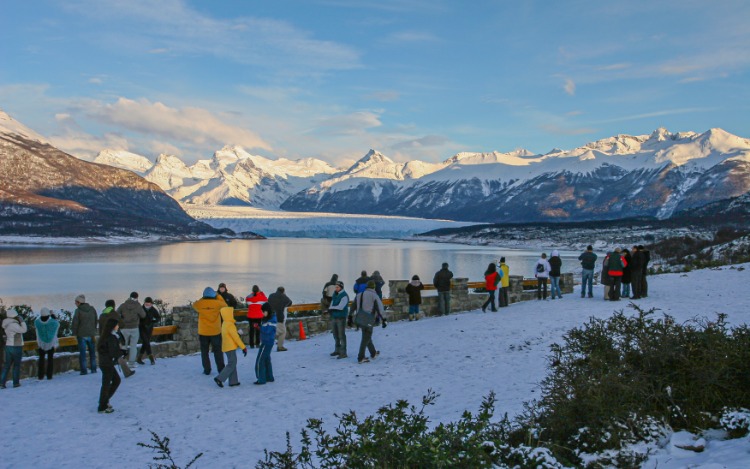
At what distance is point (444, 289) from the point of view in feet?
60.6

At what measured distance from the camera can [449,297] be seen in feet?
61.4

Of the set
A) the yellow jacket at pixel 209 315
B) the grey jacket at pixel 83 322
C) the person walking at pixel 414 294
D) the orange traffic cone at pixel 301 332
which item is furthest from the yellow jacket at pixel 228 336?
the person walking at pixel 414 294

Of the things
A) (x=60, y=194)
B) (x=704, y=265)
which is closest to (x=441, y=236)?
(x=60, y=194)

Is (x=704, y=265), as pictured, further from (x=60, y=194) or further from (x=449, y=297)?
(x=60, y=194)

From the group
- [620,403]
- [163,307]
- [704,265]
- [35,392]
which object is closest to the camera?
[620,403]

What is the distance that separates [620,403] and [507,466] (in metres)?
1.53

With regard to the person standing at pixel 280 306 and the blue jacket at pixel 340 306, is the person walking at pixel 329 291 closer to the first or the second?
the person standing at pixel 280 306

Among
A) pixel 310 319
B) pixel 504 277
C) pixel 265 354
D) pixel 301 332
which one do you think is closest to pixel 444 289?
pixel 504 277

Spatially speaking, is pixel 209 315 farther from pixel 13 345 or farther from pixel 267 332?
pixel 13 345

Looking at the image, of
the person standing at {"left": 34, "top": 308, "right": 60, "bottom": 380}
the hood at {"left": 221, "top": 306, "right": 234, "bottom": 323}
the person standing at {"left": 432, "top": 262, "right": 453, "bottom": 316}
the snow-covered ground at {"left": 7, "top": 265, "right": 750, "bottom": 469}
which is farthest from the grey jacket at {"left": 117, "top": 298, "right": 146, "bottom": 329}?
the person standing at {"left": 432, "top": 262, "right": 453, "bottom": 316}

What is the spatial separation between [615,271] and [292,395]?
36.9 feet

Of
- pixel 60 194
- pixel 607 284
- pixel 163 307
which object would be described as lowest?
pixel 163 307

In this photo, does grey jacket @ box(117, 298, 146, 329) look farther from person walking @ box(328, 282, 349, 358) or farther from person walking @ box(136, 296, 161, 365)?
person walking @ box(328, 282, 349, 358)

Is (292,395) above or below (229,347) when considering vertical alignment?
below
